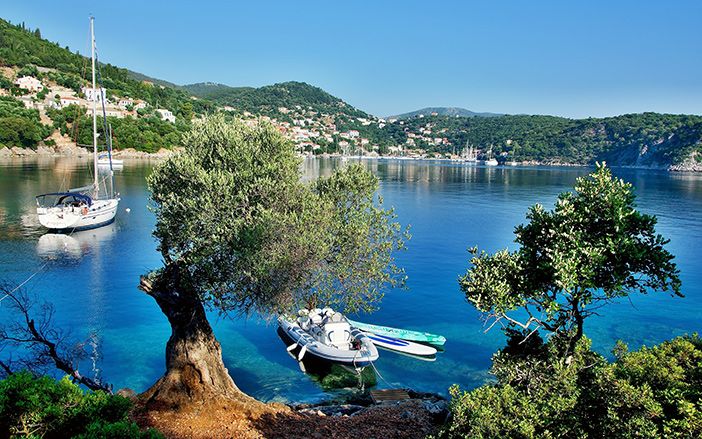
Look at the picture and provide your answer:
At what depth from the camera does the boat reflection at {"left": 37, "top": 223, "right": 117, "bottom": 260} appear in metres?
37.9

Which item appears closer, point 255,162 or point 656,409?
point 656,409

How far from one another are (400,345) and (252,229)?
41.2 feet

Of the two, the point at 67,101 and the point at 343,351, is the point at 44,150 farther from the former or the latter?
the point at 343,351

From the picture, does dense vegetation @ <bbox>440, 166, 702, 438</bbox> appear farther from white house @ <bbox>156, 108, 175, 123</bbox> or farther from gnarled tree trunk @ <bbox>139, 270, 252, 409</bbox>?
white house @ <bbox>156, 108, 175, 123</bbox>

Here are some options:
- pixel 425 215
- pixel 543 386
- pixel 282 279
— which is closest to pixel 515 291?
pixel 543 386

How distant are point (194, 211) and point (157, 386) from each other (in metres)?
5.44

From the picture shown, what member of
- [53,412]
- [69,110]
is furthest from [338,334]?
[69,110]

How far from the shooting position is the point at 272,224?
556 inches

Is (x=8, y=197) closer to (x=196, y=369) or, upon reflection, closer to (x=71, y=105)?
(x=196, y=369)

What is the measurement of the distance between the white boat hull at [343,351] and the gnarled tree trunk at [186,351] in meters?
6.82

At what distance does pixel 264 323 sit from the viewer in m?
26.8

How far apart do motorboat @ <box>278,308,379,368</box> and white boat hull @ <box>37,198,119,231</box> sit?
32766mm

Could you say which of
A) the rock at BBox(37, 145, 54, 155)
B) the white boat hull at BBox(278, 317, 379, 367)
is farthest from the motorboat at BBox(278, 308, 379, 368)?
the rock at BBox(37, 145, 54, 155)

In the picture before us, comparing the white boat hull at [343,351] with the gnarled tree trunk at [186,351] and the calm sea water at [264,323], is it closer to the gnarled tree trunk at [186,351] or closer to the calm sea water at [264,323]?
the calm sea water at [264,323]
